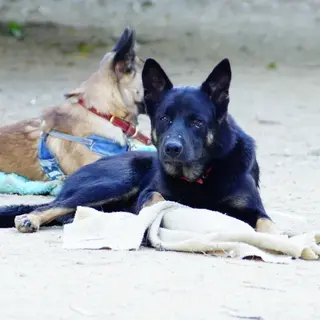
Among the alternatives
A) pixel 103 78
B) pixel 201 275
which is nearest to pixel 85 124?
pixel 103 78

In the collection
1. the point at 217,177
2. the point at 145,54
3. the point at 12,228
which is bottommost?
the point at 145,54

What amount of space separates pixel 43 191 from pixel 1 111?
170 inches

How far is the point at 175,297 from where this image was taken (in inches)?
157

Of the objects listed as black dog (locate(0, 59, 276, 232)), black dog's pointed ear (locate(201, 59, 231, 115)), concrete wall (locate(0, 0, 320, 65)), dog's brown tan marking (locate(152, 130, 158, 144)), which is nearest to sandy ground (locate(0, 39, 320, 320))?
black dog (locate(0, 59, 276, 232))

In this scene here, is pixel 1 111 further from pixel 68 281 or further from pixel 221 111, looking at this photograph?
pixel 68 281

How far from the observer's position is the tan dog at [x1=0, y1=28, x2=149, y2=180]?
762 centimetres

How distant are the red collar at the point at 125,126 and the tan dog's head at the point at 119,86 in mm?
33

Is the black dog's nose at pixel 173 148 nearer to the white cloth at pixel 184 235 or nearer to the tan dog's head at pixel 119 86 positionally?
the white cloth at pixel 184 235

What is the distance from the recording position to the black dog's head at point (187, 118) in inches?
212

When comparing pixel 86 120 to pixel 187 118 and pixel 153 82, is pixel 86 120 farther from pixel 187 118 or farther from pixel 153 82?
pixel 187 118

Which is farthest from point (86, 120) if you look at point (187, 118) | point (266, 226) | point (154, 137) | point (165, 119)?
point (266, 226)

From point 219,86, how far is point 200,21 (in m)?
9.75

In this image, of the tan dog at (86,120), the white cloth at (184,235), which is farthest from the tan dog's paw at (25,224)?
the tan dog at (86,120)

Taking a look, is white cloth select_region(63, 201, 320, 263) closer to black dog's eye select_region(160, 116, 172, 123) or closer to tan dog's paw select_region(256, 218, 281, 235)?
tan dog's paw select_region(256, 218, 281, 235)
